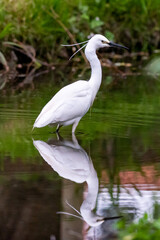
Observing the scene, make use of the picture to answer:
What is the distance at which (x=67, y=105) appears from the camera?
6953 mm

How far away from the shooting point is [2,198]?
15.3ft

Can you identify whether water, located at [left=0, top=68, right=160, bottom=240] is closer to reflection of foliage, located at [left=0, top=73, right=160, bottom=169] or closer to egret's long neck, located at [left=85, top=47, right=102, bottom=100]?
reflection of foliage, located at [left=0, top=73, right=160, bottom=169]

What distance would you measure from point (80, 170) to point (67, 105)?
1.49m

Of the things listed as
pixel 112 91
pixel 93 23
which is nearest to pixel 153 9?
pixel 93 23

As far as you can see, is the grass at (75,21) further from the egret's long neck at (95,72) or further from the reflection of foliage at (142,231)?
the reflection of foliage at (142,231)

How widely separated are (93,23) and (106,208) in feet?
31.5

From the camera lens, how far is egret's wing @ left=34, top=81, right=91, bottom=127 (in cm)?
679

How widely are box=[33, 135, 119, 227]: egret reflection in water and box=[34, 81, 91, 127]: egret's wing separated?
0.24 meters

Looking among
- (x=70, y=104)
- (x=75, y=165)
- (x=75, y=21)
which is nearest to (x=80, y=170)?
(x=75, y=165)

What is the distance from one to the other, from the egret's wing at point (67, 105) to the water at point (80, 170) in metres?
0.23

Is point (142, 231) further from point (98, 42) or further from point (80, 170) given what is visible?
point (98, 42)

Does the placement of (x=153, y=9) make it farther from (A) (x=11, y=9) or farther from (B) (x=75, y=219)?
(B) (x=75, y=219)

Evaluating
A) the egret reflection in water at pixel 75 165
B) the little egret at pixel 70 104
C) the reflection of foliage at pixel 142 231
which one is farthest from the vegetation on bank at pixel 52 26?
the reflection of foliage at pixel 142 231

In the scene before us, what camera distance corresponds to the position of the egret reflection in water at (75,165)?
4359 millimetres
